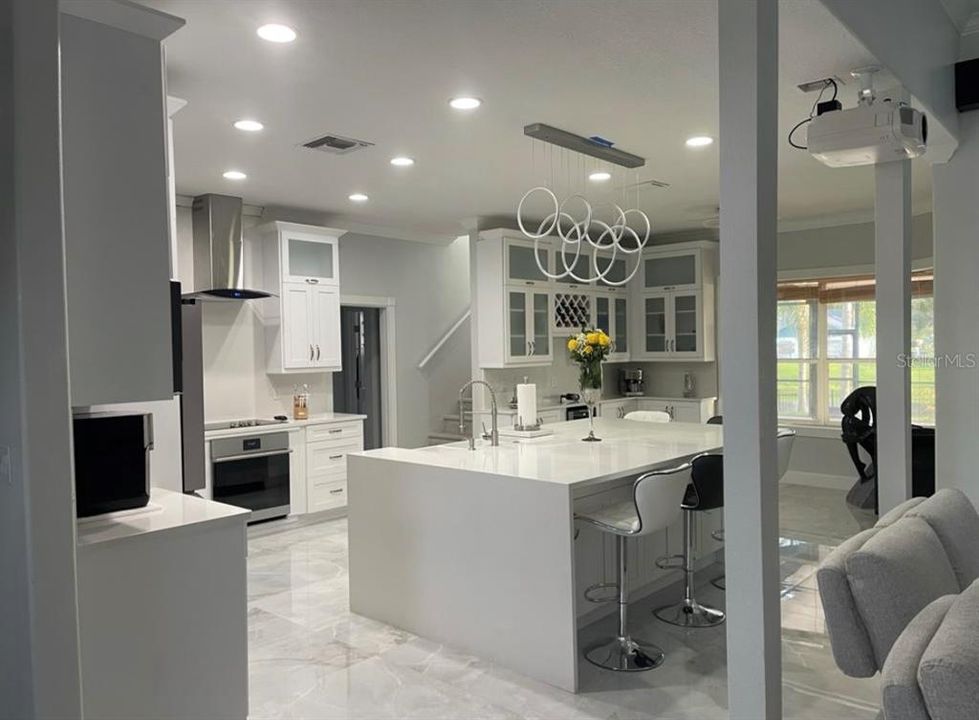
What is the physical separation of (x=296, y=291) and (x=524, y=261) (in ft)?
7.54

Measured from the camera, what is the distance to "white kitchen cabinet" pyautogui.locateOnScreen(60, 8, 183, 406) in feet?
7.77

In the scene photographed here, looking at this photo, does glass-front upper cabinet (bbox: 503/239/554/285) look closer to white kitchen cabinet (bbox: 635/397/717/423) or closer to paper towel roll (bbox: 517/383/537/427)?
white kitchen cabinet (bbox: 635/397/717/423)

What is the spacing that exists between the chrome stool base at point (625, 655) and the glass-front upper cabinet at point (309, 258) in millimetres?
4165

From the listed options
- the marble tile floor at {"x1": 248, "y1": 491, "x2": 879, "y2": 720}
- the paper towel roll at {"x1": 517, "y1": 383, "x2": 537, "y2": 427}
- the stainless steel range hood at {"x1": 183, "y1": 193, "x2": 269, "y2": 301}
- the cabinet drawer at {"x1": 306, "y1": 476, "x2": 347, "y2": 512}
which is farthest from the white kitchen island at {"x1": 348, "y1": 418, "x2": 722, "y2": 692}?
the stainless steel range hood at {"x1": 183, "y1": 193, "x2": 269, "y2": 301}

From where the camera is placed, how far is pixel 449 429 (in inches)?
327

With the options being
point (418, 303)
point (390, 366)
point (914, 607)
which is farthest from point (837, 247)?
point (914, 607)

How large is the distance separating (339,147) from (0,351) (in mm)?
3050

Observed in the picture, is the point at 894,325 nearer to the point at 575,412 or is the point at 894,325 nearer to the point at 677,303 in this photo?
the point at 575,412

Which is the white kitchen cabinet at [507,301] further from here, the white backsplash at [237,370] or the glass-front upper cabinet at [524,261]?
the white backsplash at [237,370]

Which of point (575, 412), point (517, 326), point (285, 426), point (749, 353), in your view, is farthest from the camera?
point (575, 412)

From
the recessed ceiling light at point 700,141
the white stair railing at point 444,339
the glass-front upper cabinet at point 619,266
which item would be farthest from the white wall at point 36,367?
the glass-front upper cabinet at point 619,266

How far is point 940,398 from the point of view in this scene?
3.71 metres

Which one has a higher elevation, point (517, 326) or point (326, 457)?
point (517, 326)

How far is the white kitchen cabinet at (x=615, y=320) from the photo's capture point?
8.55 m
